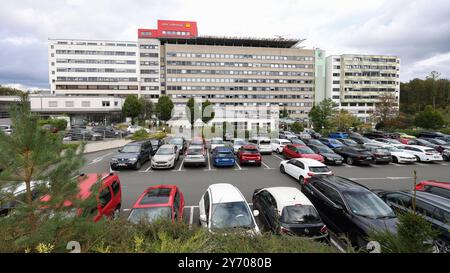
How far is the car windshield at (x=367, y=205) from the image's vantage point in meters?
6.35

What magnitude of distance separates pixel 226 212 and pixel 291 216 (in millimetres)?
1804

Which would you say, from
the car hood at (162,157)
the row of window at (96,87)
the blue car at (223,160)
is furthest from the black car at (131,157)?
the row of window at (96,87)

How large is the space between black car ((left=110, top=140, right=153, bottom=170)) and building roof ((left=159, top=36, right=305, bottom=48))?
232 feet

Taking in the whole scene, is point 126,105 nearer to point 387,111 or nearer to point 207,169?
point 207,169

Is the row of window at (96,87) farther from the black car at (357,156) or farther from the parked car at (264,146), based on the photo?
the black car at (357,156)

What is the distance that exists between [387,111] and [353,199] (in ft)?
136

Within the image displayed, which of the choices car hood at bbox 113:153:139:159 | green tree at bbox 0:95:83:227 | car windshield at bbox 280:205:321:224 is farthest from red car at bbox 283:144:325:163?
green tree at bbox 0:95:83:227

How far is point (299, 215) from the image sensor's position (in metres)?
6.21

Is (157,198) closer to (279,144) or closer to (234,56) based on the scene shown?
(279,144)

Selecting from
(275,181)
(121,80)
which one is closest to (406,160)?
(275,181)

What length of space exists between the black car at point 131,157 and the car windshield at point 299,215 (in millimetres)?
11600

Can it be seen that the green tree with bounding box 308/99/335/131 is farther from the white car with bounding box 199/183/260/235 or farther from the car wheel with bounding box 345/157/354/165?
the white car with bounding box 199/183/260/235

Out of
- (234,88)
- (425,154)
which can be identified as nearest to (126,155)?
(425,154)
